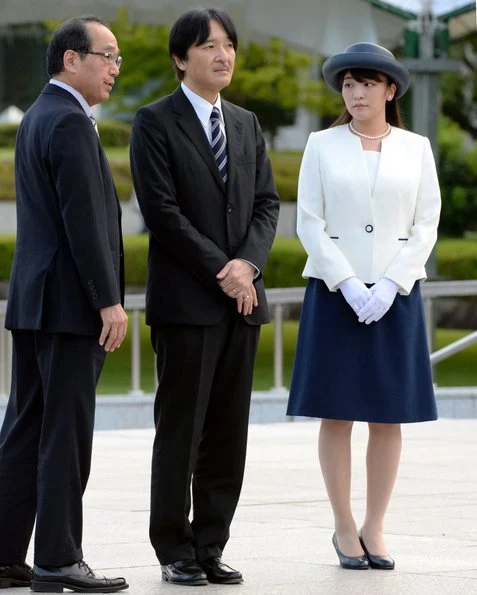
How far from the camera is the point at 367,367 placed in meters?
5.58

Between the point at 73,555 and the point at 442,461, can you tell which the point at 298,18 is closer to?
the point at 442,461

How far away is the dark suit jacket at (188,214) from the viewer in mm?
5199

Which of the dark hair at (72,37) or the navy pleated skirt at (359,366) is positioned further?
the navy pleated skirt at (359,366)

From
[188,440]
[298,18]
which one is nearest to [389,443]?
[188,440]

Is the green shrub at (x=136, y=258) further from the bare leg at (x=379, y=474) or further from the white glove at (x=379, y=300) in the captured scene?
the white glove at (x=379, y=300)

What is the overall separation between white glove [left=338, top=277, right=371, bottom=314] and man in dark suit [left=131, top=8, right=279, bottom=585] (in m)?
0.31

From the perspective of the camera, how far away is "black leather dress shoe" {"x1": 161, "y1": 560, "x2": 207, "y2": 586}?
5.21 meters

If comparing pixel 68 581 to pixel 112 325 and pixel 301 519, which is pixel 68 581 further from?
pixel 301 519

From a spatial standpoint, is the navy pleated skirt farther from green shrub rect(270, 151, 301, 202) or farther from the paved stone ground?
green shrub rect(270, 151, 301, 202)

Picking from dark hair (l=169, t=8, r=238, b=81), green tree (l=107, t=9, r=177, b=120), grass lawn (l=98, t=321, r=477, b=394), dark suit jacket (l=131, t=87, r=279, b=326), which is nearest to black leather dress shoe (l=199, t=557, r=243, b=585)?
dark suit jacket (l=131, t=87, r=279, b=326)

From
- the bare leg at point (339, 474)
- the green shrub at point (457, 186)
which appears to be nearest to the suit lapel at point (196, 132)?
the bare leg at point (339, 474)

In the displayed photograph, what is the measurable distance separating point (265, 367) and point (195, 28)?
13375 millimetres

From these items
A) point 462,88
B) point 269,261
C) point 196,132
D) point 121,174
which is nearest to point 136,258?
point 121,174

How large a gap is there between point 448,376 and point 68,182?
13.3 metres
